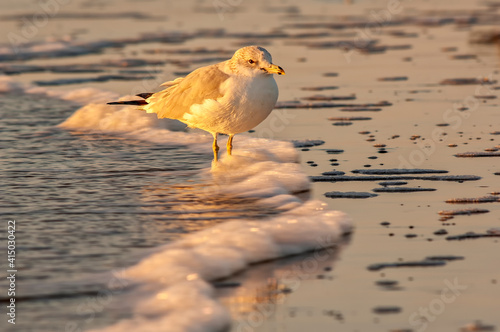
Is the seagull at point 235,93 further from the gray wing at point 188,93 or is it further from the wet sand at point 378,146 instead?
the wet sand at point 378,146

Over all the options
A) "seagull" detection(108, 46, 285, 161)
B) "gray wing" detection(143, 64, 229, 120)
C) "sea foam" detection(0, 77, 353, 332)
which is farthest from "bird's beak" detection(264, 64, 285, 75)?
"sea foam" detection(0, 77, 353, 332)

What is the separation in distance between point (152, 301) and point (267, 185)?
2.93 m

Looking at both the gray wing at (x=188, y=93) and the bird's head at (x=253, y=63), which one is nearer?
the bird's head at (x=253, y=63)

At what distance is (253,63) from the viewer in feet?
27.6

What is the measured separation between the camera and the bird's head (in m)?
8.38

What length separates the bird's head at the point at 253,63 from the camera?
8.38 meters

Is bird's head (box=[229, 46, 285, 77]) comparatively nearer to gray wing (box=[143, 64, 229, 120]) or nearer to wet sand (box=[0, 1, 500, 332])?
gray wing (box=[143, 64, 229, 120])

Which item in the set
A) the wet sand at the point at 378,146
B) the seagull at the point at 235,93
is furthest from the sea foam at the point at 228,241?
the seagull at the point at 235,93

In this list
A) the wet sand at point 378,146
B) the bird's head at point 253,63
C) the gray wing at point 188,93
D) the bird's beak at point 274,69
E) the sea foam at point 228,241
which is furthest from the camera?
the gray wing at point 188,93

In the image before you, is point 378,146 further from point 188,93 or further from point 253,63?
point 188,93

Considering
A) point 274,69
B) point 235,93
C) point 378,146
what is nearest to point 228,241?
point 235,93

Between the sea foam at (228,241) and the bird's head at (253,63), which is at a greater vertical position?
the bird's head at (253,63)

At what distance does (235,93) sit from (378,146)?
1.95 metres

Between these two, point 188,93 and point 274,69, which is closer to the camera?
point 274,69
